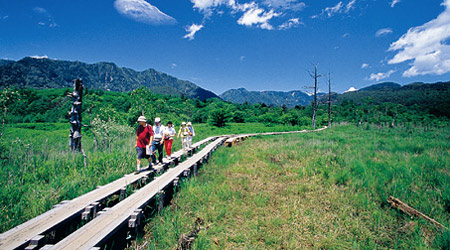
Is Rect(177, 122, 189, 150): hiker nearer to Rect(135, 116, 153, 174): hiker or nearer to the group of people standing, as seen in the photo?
Result: the group of people standing

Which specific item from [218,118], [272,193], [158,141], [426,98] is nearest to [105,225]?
[272,193]

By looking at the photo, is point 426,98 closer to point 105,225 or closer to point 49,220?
point 105,225

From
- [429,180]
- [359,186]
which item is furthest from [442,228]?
[429,180]

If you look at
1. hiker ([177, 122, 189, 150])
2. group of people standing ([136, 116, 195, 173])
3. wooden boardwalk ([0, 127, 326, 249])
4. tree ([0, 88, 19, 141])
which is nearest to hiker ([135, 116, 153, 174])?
group of people standing ([136, 116, 195, 173])

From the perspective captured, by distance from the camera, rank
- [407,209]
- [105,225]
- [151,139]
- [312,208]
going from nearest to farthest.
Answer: [105,225], [407,209], [312,208], [151,139]

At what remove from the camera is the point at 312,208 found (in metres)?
4.20

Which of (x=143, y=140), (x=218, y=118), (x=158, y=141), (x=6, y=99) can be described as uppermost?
(x=6, y=99)

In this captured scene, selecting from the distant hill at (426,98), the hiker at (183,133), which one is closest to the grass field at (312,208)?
the hiker at (183,133)

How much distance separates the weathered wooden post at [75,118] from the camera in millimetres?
7729

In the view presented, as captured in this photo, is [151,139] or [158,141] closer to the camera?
A: [151,139]

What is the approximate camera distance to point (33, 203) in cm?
369

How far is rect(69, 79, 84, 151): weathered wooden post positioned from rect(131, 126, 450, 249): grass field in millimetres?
5219

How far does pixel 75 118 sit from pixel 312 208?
343 inches

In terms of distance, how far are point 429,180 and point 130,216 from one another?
6811mm
